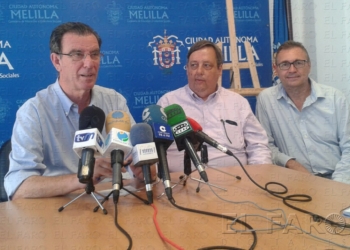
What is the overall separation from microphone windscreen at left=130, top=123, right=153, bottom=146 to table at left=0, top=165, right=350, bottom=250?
22 centimetres

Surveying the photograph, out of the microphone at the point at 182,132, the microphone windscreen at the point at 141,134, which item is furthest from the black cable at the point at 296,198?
the microphone windscreen at the point at 141,134

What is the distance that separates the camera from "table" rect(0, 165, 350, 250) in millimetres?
760

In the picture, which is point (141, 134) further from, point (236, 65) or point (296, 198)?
point (236, 65)

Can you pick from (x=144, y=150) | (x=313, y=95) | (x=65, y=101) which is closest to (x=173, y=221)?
(x=144, y=150)

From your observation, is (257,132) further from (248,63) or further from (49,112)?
(49,112)

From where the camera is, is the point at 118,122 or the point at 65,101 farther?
the point at 65,101

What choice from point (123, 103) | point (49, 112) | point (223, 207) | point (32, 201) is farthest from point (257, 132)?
point (32, 201)

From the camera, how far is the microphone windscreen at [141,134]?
85 centimetres

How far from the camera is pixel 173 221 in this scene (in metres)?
0.88

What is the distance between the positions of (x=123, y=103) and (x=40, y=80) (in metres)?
0.96

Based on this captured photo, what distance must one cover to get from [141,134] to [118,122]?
136 millimetres

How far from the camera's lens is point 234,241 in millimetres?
751

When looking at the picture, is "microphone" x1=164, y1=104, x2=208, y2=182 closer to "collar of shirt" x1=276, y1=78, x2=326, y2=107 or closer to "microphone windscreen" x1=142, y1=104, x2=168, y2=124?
"microphone windscreen" x1=142, y1=104, x2=168, y2=124

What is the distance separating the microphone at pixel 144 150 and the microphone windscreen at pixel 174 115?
139 mm
